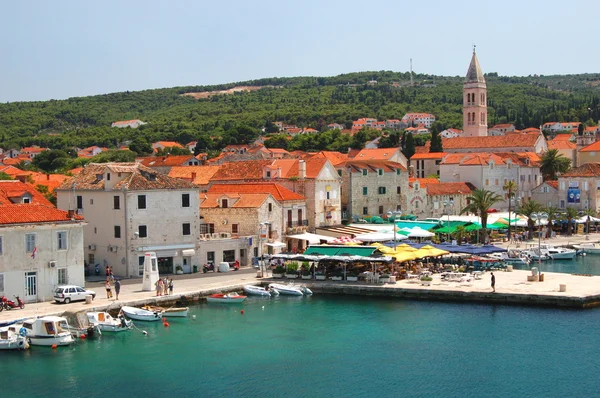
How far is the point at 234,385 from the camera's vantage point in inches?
1248

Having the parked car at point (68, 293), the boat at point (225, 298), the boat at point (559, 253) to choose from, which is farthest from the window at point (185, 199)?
the boat at point (559, 253)

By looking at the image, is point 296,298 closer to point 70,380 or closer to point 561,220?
point 70,380

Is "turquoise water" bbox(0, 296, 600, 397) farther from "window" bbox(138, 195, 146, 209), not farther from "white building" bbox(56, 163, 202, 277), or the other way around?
"window" bbox(138, 195, 146, 209)

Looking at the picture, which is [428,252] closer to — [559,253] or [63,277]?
[559,253]

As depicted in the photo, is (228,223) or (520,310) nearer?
(520,310)

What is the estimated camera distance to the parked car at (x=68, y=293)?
43125mm

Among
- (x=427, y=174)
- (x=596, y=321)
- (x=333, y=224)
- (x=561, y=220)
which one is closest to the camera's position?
(x=596, y=321)

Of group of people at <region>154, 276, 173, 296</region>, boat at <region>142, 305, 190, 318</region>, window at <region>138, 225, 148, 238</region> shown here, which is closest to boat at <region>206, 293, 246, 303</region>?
group of people at <region>154, 276, 173, 296</region>

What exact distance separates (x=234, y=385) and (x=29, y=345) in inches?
445

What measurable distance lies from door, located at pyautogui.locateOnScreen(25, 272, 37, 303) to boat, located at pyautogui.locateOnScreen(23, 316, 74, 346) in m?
5.92

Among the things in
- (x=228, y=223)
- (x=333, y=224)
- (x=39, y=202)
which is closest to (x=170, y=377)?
(x=39, y=202)

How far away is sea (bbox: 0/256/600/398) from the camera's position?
103 feet

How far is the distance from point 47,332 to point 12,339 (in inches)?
60.6

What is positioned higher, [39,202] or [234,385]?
[39,202]
